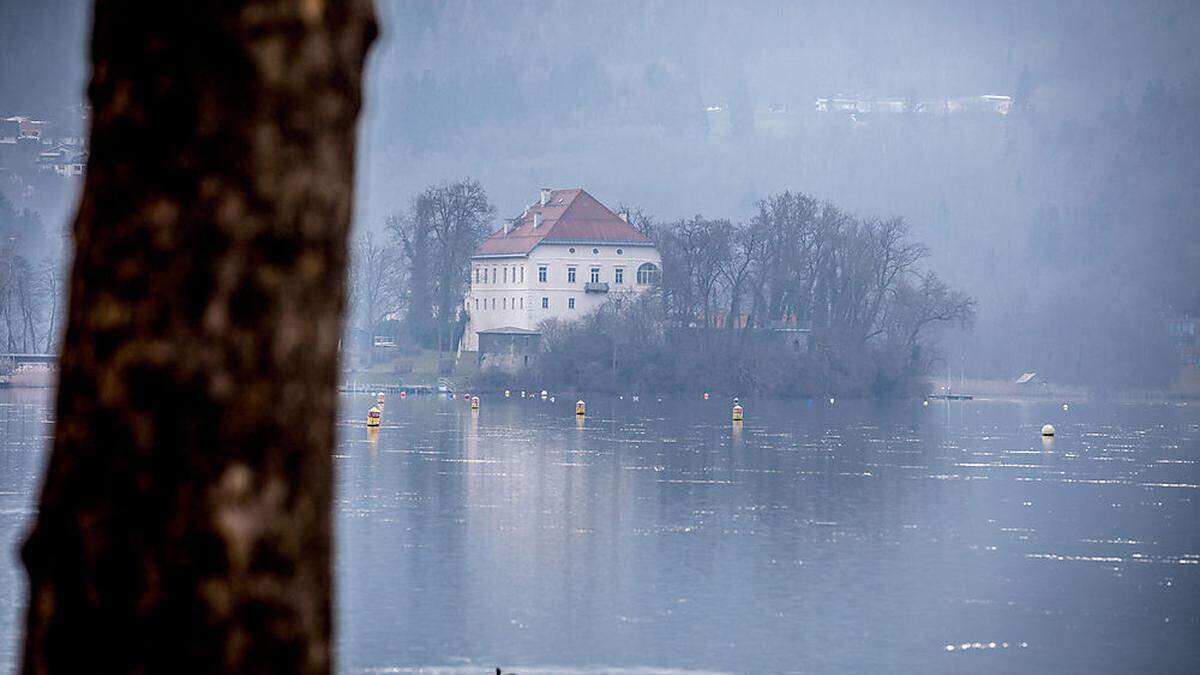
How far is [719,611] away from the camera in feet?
82.1

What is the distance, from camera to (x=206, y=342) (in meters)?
3.26

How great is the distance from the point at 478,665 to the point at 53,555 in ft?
57.1

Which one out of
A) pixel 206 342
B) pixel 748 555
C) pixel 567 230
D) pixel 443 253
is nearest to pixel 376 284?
pixel 567 230

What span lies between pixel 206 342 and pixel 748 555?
28358 millimetres

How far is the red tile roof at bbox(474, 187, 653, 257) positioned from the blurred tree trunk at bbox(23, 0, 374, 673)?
126778mm

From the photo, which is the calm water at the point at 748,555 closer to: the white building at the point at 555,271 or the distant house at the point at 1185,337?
the white building at the point at 555,271

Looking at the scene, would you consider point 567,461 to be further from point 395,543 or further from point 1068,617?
point 1068,617

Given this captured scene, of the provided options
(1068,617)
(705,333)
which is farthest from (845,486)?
(705,333)

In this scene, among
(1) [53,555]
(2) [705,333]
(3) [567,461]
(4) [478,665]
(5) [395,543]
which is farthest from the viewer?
(2) [705,333]

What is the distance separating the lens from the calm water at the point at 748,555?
22203mm

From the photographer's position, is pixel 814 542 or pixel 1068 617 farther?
pixel 814 542

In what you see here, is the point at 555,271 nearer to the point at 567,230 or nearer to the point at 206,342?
the point at 567,230

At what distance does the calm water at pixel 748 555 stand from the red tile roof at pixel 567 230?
67837 mm

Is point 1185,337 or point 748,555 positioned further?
point 1185,337
